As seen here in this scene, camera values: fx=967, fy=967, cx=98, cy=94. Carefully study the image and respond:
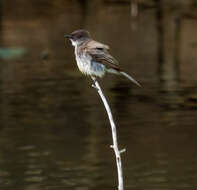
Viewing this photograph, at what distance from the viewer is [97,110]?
55.1 feet

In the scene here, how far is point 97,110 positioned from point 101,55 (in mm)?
8739

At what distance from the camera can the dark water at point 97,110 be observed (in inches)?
520

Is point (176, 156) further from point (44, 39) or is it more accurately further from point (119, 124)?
point (44, 39)

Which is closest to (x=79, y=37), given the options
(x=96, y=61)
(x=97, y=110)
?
(x=96, y=61)

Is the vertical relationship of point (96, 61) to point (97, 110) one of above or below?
above

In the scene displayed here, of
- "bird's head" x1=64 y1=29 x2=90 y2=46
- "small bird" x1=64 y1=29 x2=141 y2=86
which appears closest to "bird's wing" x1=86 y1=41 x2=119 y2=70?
"small bird" x1=64 y1=29 x2=141 y2=86

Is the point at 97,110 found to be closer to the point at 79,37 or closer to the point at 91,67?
the point at 79,37

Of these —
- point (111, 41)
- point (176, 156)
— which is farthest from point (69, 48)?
point (176, 156)

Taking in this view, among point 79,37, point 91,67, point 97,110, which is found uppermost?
point 79,37

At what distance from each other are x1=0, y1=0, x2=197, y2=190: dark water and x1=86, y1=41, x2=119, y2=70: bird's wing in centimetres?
453

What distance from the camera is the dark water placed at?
13211mm

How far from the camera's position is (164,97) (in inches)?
696

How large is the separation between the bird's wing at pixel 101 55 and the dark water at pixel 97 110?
4527 mm

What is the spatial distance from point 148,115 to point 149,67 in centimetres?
408
